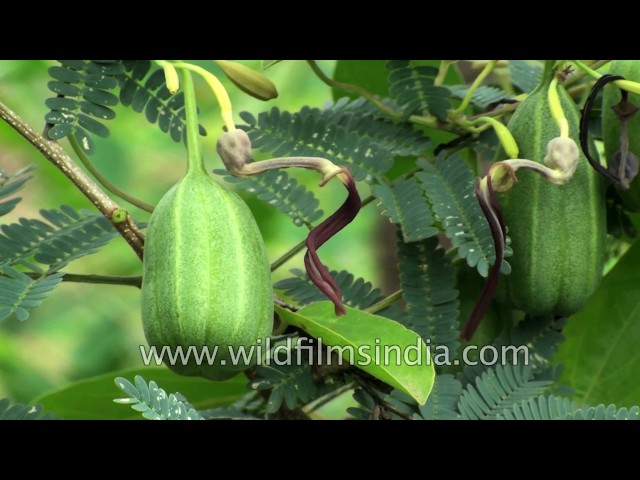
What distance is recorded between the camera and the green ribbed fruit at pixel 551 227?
0.83 m

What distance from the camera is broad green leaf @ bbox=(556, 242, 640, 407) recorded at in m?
0.96

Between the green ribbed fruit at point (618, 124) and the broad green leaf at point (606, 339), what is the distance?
108 mm

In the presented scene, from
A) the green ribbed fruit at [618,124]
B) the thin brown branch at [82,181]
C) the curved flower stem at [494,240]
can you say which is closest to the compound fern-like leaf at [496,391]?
the curved flower stem at [494,240]

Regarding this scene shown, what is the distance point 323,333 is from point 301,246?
15 cm

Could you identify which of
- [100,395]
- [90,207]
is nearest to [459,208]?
[100,395]

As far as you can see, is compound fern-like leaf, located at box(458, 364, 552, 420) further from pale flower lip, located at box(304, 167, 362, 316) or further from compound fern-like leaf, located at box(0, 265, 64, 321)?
compound fern-like leaf, located at box(0, 265, 64, 321)

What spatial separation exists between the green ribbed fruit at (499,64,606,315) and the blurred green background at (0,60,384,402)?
64cm

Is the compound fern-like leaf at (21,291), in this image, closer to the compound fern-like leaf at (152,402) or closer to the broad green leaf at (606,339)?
the compound fern-like leaf at (152,402)

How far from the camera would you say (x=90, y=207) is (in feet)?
5.57

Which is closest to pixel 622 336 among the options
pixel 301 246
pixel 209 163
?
pixel 301 246

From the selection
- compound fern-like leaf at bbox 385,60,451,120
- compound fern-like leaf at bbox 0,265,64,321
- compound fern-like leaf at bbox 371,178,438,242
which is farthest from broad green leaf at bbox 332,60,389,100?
compound fern-like leaf at bbox 0,265,64,321

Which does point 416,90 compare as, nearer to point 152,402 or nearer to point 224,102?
point 224,102

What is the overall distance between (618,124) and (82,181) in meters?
0.45

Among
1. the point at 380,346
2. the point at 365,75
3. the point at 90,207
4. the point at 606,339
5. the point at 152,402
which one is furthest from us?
the point at 90,207
